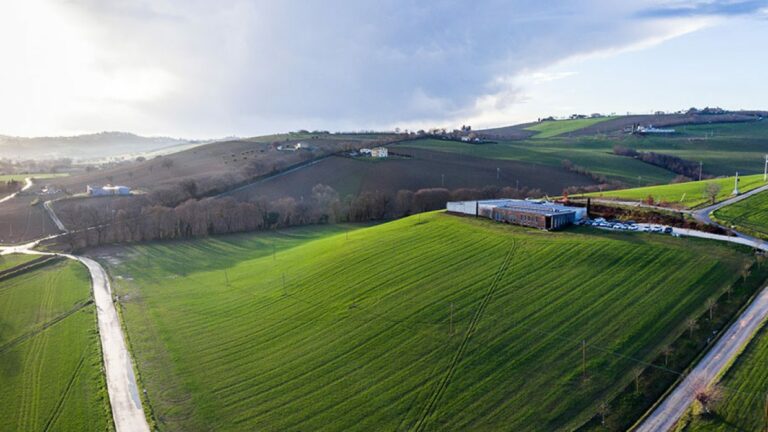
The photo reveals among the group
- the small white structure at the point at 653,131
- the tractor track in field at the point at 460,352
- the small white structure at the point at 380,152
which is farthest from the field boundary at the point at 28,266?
the small white structure at the point at 653,131

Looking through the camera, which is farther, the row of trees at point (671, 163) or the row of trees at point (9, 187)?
the row of trees at point (671, 163)

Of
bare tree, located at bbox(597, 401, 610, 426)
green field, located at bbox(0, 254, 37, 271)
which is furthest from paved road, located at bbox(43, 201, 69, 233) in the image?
bare tree, located at bbox(597, 401, 610, 426)

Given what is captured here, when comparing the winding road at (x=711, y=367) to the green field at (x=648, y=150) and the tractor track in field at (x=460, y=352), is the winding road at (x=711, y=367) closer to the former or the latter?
the tractor track in field at (x=460, y=352)

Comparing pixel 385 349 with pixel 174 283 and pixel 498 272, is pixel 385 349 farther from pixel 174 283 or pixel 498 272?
pixel 174 283

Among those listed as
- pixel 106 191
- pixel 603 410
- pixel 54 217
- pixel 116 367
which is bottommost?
pixel 116 367

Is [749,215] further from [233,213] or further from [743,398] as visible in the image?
[233,213]

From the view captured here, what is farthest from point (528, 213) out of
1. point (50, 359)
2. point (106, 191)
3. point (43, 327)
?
point (106, 191)
